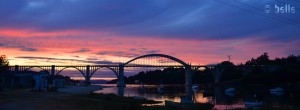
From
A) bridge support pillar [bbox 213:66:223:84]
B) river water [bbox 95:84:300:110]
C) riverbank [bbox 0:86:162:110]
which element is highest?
bridge support pillar [bbox 213:66:223:84]

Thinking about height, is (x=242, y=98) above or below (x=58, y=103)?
below

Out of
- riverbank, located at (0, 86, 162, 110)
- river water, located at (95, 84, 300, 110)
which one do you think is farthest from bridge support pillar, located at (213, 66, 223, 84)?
riverbank, located at (0, 86, 162, 110)

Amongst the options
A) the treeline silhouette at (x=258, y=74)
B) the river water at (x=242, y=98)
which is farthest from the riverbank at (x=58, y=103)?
the treeline silhouette at (x=258, y=74)

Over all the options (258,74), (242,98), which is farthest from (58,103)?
(258,74)

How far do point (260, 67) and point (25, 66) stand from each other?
79.5 meters

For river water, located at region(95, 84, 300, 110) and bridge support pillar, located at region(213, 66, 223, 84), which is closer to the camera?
river water, located at region(95, 84, 300, 110)

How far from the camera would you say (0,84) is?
56.8 metres

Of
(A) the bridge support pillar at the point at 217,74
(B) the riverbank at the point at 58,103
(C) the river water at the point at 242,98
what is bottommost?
(C) the river water at the point at 242,98

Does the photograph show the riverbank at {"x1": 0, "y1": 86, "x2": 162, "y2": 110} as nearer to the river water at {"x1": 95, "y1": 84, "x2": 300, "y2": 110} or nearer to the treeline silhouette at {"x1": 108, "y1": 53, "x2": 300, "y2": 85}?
the river water at {"x1": 95, "y1": 84, "x2": 300, "y2": 110}

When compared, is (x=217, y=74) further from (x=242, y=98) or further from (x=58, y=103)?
(x=58, y=103)

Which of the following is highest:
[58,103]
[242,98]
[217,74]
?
[217,74]

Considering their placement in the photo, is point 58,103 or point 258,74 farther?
point 258,74

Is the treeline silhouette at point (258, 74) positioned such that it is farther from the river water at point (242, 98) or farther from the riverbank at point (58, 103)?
the riverbank at point (58, 103)

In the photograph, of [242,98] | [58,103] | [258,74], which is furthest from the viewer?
[258,74]
